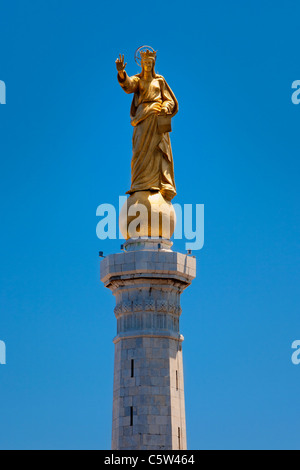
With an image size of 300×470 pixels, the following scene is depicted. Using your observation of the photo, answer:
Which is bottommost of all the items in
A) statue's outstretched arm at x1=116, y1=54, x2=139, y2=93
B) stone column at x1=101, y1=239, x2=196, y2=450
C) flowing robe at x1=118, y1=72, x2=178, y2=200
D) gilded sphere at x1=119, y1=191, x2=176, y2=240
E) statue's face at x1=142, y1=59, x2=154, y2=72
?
stone column at x1=101, y1=239, x2=196, y2=450

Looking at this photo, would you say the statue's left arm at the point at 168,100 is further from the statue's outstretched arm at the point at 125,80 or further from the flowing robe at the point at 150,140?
the statue's outstretched arm at the point at 125,80

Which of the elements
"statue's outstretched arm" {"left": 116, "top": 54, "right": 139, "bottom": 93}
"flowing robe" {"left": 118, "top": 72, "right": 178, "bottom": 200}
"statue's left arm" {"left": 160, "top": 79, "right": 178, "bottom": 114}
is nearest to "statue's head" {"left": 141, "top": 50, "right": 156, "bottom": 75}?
"flowing robe" {"left": 118, "top": 72, "right": 178, "bottom": 200}

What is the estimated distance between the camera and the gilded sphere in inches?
2078

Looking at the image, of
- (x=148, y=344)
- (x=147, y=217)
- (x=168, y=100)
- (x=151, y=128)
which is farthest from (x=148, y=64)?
(x=148, y=344)

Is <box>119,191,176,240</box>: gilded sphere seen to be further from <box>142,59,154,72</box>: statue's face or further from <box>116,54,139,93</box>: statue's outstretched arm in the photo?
<box>142,59,154,72</box>: statue's face

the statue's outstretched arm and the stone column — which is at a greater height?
the statue's outstretched arm

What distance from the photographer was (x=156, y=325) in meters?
51.5

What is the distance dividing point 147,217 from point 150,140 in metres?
3.68

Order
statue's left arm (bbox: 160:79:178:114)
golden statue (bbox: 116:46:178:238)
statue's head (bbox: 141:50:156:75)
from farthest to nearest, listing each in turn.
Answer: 1. statue's head (bbox: 141:50:156:75)
2. statue's left arm (bbox: 160:79:178:114)
3. golden statue (bbox: 116:46:178:238)

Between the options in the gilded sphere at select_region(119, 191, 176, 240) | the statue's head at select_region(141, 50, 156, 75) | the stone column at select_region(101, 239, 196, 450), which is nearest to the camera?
the stone column at select_region(101, 239, 196, 450)

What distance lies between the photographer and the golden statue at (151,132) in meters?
53.6

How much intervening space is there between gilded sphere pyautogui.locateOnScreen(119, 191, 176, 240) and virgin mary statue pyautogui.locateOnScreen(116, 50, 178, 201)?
537 mm

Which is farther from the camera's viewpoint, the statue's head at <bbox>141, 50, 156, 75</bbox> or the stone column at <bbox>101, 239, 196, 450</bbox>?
the statue's head at <bbox>141, 50, 156, 75</bbox>
